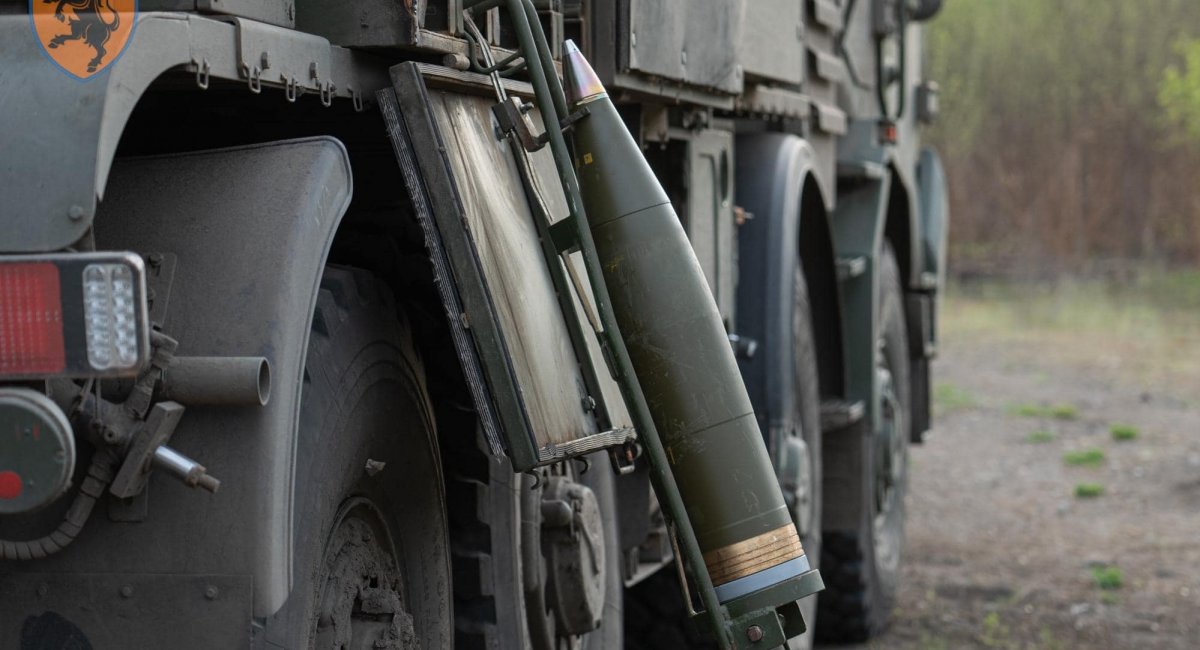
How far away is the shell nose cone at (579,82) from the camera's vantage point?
2648mm

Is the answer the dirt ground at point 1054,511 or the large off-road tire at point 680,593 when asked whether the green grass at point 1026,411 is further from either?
the large off-road tire at point 680,593

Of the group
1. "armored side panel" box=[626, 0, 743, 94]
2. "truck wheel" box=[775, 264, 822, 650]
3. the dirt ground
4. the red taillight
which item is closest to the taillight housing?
the red taillight

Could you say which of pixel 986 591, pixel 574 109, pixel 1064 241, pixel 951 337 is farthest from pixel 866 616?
pixel 1064 241

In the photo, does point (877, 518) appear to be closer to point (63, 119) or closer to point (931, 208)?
point (931, 208)

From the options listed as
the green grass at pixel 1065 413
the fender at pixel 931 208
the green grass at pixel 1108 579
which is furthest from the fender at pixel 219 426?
the green grass at pixel 1065 413

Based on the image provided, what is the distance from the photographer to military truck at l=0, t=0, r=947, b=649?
→ 177 cm

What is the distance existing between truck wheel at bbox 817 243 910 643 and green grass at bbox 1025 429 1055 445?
3720 millimetres

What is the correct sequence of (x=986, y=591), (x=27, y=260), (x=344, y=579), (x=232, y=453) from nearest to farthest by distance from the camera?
(x=27, y=260) → (x=232, y=453) → (x=344, y=579) → (x=986, y=591)

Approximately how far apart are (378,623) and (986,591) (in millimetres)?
4525

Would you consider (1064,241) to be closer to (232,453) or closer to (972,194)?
(972,194)

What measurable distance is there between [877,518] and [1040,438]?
14.2 feet

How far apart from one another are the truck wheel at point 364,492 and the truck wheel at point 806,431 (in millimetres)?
2044

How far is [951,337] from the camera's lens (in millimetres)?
15234

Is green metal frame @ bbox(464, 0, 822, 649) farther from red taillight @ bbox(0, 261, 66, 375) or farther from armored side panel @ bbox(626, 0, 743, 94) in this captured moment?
red taillight @ bbox(0, 261, 66, 375)
